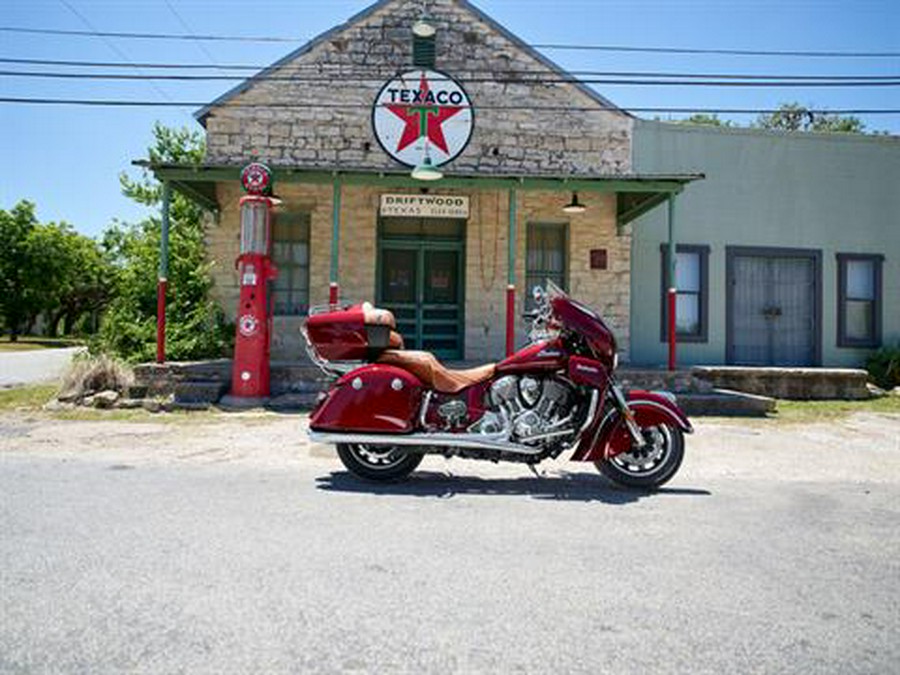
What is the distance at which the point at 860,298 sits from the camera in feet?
47.7

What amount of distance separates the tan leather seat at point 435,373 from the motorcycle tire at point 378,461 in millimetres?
571

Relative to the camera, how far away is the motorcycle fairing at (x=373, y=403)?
5.25m

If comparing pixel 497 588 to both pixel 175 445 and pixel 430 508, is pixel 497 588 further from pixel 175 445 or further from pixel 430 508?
pixel 175 445

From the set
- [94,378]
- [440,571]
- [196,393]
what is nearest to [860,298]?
[196,393]

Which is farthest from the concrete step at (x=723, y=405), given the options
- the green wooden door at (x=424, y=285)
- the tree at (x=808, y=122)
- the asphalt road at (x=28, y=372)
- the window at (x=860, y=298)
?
the tree at (x=808, y=122)

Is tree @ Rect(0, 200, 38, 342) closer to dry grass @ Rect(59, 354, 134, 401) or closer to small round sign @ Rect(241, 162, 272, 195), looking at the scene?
dry grass @ Rect(59, 354, 134, 401)

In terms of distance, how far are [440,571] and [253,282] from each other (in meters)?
7.00

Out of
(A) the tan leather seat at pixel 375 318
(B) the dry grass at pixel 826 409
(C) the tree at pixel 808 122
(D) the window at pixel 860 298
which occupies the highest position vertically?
(C) the tree at pixel 808 122

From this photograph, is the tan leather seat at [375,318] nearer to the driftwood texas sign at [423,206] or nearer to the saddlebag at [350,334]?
the saddlebag at [350,334]

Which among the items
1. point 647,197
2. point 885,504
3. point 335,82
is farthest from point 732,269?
point 885,504

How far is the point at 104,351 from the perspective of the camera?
12297 mm

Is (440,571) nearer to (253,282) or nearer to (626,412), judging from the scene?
(626,412)

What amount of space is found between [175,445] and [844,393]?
11.3 meters

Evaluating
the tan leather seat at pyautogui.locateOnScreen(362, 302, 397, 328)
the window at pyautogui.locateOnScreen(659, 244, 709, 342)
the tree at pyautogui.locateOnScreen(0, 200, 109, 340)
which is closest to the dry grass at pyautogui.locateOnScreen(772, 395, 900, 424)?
the window at pyautogui.locateOnScreen(659, 244, 709, 342)
